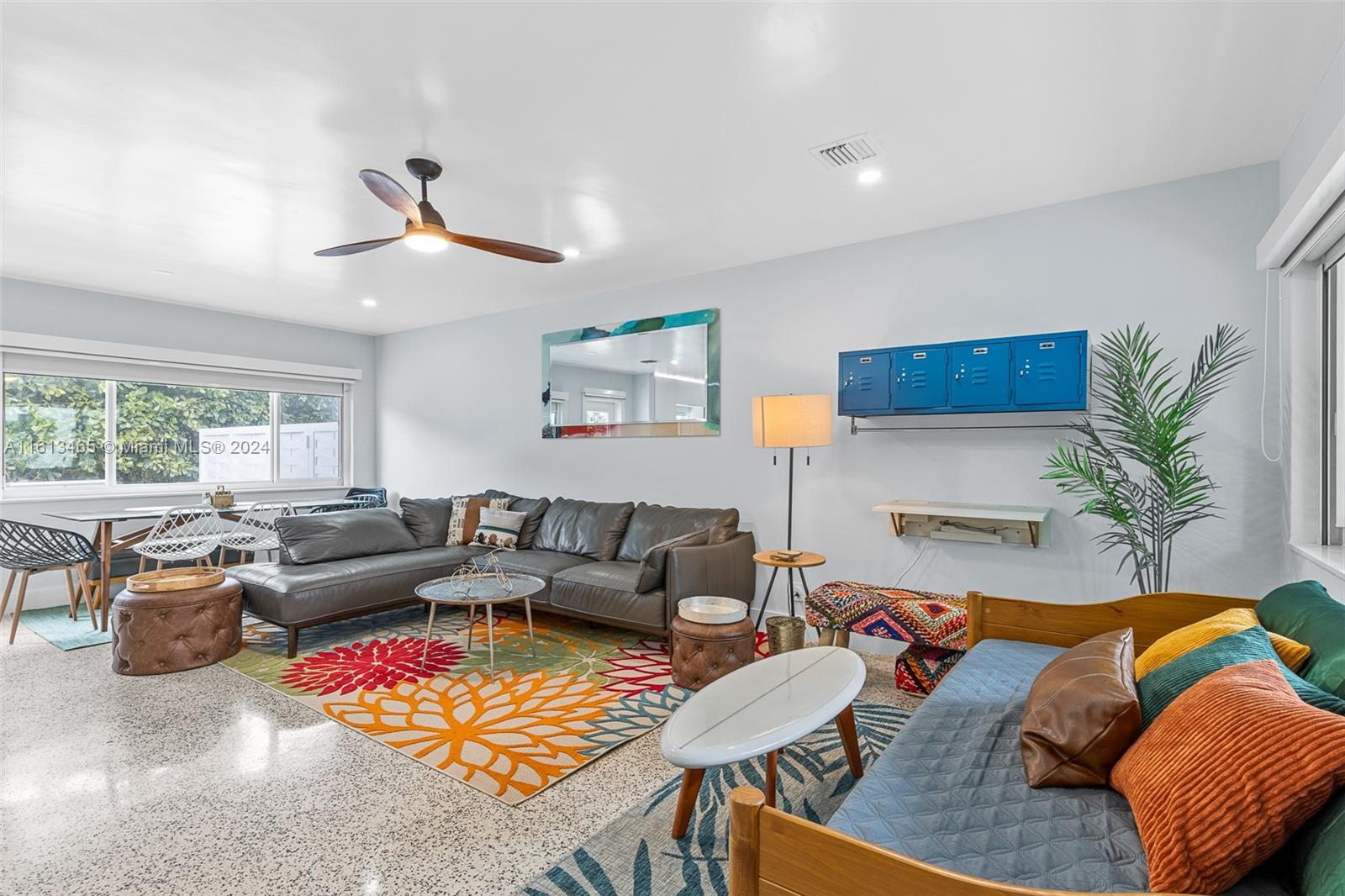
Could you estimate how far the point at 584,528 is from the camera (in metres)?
4.94

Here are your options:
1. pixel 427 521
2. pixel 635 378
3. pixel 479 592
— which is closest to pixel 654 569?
pixel 479 592

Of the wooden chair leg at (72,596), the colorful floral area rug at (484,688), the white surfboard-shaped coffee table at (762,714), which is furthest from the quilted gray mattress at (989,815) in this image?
the wooden chair leg at (72,596)

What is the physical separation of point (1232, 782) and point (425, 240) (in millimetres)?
3131

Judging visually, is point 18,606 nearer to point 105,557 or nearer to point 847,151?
point 105,557

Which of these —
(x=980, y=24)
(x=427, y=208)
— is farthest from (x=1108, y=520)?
(x=427, y=208)

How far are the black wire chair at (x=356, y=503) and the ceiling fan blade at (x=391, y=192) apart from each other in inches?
157

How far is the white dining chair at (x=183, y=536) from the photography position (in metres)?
4.44

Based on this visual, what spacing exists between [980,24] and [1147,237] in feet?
6.00

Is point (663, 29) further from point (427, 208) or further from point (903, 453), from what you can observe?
point (903, 453)

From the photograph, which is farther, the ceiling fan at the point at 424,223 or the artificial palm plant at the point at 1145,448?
the artificial palm plant at the point at 1145,448

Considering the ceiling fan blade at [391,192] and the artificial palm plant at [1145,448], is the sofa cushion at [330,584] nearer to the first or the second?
the ceiling fan blade at [391,192]

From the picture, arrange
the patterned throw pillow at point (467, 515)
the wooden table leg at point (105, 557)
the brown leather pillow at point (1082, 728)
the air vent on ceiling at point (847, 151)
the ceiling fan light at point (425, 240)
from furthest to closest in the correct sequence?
the patterned throw pillow at point (467, 515), the wooden table leg at point (105, 557), the ceiling fan light at point (425, 240), the air vent on ceiling at point (847, 151), the brown leather pillow at point (1082, 728)

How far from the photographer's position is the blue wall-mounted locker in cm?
315

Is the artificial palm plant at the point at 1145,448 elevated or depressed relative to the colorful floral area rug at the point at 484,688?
elevated
